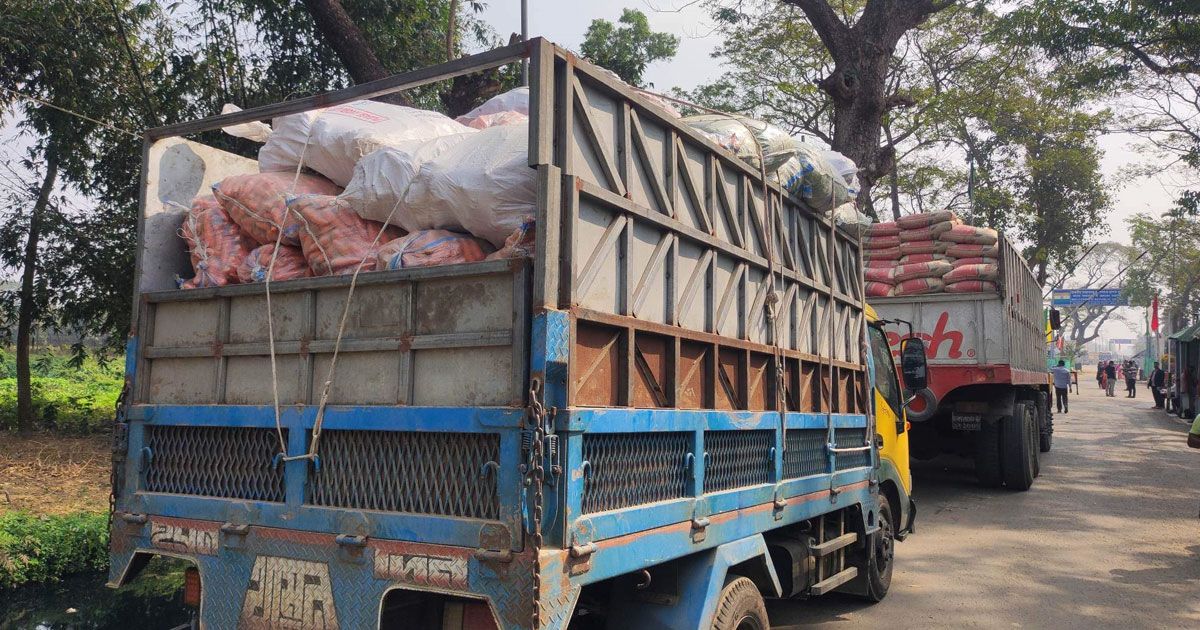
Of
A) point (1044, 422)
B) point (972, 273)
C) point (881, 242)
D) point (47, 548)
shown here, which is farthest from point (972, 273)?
point (47, 548)

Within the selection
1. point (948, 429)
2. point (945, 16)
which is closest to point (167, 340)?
point (948, 429)

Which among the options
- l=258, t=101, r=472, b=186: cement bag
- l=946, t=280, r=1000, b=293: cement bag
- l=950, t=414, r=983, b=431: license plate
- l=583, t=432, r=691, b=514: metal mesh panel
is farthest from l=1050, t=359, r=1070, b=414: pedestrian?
l=258, t=101, r=472, b=186: cement bag

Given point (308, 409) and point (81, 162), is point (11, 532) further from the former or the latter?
point (81, 162)

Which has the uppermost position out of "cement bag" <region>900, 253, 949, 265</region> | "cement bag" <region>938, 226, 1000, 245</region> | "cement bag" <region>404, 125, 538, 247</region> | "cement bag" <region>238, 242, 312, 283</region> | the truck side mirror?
"cement bag" <region>938, 226, 1000, 245</region>

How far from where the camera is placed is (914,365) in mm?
5820

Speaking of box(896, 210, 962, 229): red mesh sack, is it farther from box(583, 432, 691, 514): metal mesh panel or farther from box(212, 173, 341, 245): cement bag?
box(212, 173, 341, 245): cement bag

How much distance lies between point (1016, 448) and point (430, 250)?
9272 millimetres

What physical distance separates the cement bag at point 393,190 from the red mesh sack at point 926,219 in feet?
Result: 28.1

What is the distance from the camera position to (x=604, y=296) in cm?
282

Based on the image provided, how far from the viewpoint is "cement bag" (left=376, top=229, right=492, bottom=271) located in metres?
2.94

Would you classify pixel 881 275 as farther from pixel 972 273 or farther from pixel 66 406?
pixel 66 406

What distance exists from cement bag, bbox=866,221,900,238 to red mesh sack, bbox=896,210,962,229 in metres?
0.07

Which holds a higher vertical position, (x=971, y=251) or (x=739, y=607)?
(x=971, y=251)

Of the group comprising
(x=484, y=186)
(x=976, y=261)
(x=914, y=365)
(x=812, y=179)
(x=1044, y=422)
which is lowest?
(x=1044, y=422)
